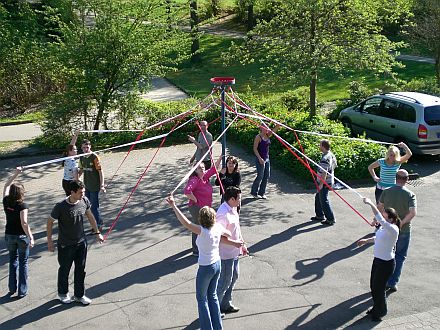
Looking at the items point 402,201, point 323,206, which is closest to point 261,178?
point 323,206

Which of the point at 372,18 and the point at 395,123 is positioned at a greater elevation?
the point at 372,18

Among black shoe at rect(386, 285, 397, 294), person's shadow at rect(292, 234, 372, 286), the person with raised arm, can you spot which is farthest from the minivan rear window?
black shoe at rect(386, 285, 397, 294)

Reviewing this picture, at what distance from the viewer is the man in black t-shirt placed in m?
7.58

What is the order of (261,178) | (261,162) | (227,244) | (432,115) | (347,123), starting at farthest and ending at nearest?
(347,123), (432,115), (261,178), (261,162), (227,244)

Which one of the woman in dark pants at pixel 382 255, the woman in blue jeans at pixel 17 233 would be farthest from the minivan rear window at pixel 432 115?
the woman in blue jeans at pixel 17 233

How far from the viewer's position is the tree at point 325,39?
48.9ft

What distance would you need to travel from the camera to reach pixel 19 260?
7.90 metres

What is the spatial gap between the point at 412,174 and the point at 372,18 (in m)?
4.24

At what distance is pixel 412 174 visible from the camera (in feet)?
44.1

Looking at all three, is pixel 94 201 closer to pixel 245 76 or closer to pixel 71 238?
pixel 71 238

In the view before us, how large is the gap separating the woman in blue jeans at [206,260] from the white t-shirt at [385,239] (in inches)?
77.3

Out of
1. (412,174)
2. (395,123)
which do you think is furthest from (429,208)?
(395,123)

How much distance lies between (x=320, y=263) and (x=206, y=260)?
9.77 feet

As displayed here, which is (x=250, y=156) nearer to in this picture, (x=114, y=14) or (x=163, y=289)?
(x=114, y=14)
